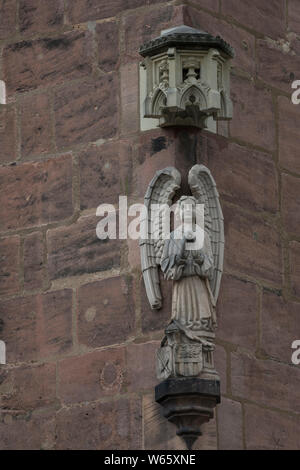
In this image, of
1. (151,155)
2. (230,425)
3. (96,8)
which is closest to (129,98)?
(151,155)

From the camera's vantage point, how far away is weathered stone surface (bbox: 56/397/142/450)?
17109mm

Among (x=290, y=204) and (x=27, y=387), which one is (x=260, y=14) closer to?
(x=290, y=204)

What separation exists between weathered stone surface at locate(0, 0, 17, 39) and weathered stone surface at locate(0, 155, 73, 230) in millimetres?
897

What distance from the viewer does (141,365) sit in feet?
56.3

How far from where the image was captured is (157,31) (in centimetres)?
1769

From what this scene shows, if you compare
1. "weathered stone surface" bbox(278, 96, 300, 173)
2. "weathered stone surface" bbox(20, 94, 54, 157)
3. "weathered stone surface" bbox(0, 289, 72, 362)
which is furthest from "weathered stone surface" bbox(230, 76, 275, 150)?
"weathered stone surface" bbox(0, 289, 72, 362)

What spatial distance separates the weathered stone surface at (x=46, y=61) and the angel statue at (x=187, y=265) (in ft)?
3.88

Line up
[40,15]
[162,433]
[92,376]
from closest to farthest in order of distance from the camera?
[162,433]
[92,376]
[40,15]

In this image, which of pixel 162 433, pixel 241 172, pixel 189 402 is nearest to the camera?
pixel 189 402

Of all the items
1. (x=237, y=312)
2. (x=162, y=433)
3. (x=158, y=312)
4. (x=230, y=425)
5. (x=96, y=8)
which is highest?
(x=96, y=8)

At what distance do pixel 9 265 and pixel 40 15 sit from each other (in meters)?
1.62

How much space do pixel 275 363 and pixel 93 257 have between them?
1.29 metres

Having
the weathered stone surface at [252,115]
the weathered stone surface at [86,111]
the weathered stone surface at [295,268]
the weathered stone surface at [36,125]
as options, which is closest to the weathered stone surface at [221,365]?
the weathered stone surface at [295,268]
